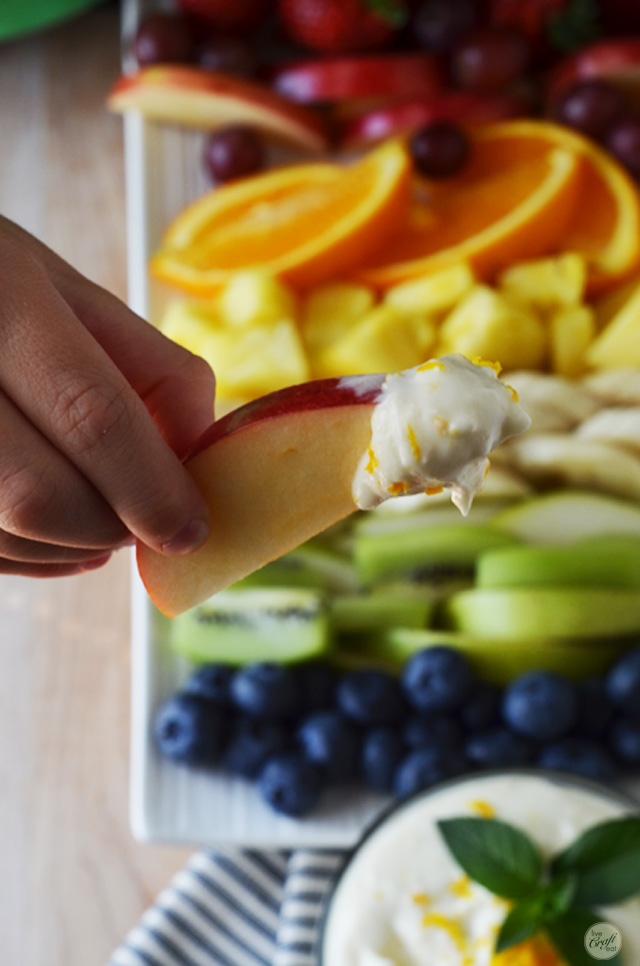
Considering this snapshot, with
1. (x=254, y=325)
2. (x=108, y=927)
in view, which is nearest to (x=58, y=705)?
(x=108, y=927)

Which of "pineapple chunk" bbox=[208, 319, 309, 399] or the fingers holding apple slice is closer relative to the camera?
the fingers holding apple slice

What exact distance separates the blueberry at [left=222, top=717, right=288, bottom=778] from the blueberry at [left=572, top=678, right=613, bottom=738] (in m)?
0.36

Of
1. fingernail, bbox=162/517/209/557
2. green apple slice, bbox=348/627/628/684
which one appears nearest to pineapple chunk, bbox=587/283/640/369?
green apple slice, bbox=348/627/628/684

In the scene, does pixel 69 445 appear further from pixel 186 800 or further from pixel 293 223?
pixel 293 223

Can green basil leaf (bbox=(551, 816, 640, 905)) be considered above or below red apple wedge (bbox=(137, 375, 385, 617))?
below

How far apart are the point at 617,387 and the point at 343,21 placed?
2.58ft

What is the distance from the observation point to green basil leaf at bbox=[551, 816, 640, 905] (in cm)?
85

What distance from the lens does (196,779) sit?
1.19 meters

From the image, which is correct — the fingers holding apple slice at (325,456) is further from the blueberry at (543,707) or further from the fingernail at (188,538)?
the blueberry at (543,707)

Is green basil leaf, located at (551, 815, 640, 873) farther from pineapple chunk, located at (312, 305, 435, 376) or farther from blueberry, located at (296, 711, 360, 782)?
pineapple chunk, located at (312, 305, 435, 376)

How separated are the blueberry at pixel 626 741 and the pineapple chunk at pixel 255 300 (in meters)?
0.73

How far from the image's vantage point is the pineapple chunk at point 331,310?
4.74 ft
